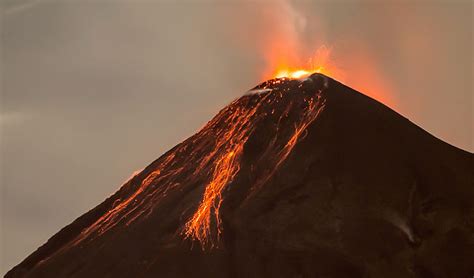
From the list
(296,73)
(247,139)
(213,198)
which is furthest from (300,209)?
(296,73)

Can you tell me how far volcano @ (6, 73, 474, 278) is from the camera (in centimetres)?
1784

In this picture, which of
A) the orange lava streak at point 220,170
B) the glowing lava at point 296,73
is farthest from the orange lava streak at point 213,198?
the glowing lava at point 296,73

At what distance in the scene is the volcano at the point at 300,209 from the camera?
17.8 meters

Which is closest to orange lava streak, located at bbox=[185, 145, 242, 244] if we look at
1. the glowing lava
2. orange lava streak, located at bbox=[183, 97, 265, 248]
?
orange lava streak, located at bbox=[183, 97, 265, 248]

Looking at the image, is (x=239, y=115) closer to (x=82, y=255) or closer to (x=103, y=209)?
(x=103, y=209)

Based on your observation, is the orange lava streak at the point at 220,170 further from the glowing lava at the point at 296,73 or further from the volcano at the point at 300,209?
the glowing lava at the point at 296,73

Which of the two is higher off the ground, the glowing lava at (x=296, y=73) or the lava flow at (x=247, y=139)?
the glowing lava at (x=296, y=73)

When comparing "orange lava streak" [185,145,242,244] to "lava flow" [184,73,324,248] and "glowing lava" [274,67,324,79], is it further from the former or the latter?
"glowing lava" [274,67,324,79]

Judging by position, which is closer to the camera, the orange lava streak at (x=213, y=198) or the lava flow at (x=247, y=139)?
the orange lava streak at (x=213, y=198)

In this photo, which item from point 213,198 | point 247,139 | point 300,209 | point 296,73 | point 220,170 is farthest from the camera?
point 296,73

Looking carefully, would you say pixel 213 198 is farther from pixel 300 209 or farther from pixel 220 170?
pixel 300 209

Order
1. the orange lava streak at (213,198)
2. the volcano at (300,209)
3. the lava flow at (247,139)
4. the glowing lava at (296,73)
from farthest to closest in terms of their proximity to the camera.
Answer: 1. the glowing lava at (296,73)
2. the lava flow at (247,139)
3. the orange lava streak at (213,198)
4. the volcano at (300,209)

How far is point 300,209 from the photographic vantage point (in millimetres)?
18562

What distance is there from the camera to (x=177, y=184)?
2155cm
